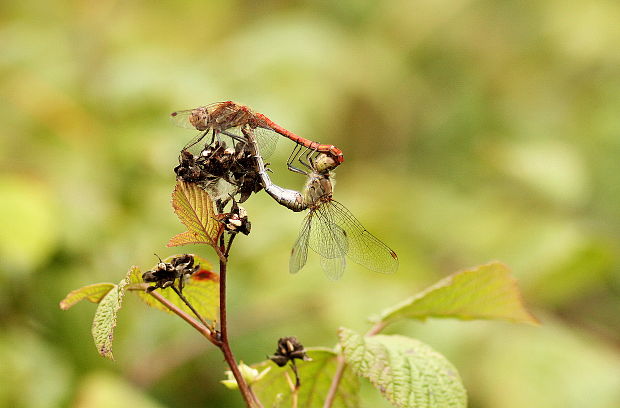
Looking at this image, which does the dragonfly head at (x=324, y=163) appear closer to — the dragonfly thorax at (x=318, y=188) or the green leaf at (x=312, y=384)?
the dragonfly thorax at (x=318, y=188)

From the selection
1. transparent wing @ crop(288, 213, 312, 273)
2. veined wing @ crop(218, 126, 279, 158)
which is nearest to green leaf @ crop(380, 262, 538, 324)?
transparent wing @ crop(288, 213, 312, 273)

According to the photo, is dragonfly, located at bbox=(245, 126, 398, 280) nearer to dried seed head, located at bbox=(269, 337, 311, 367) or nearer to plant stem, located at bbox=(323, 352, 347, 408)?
plant stem, located at bbox=(323, 352, 347, 408)

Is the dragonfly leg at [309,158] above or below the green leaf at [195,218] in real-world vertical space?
above

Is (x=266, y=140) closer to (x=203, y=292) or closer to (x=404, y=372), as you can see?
(x=203, y=292)

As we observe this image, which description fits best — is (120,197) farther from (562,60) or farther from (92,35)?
(562,60)

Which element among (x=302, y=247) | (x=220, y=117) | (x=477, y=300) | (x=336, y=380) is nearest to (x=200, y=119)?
(x=220, y=117)

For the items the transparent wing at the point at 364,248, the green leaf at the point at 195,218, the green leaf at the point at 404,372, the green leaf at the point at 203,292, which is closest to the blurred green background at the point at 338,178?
the transparent wing at the point at 364,248
